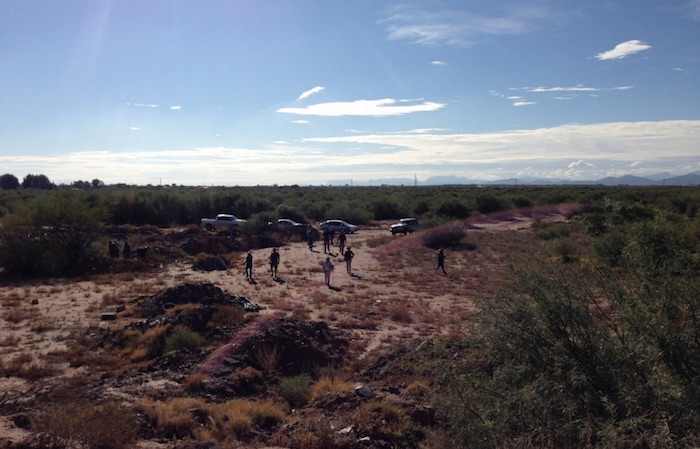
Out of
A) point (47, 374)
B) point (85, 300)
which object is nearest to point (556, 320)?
point (47, 374)

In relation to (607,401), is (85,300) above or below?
below

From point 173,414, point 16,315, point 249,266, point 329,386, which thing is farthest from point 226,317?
point 249,266

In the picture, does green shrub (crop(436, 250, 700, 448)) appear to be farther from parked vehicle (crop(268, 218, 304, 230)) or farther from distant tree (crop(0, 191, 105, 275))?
parked vehicle (crop(268, 218, 304, 230))

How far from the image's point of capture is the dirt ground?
18.5 meters

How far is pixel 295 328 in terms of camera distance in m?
17.4

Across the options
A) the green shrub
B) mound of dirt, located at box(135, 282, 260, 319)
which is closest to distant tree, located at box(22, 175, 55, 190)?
mound of dirt, located at box(135, 282, 260, 319)

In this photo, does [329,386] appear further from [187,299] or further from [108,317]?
[108,317]

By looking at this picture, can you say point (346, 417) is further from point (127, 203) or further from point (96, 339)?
point (127, 203)

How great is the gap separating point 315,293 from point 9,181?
520 ft

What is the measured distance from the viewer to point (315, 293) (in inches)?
1051

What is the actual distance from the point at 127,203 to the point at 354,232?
84.7 ft

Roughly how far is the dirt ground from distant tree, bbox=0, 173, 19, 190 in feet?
450

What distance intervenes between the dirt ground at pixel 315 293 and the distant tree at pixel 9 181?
13723cm

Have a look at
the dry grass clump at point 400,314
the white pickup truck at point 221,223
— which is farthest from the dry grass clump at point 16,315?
the white pickup truck at point 221,223
